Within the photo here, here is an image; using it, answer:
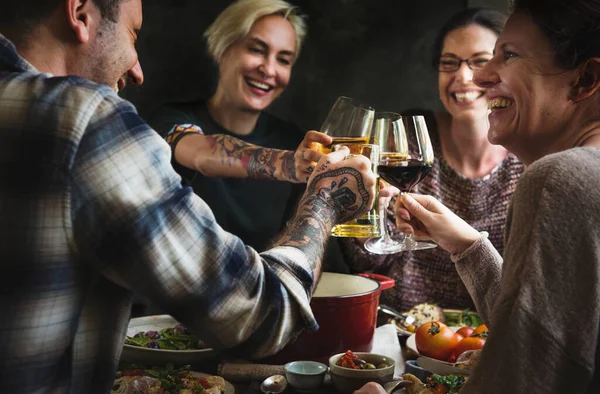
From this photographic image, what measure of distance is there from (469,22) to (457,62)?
0.64 feet

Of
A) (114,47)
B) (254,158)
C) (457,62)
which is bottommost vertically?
(254,158)

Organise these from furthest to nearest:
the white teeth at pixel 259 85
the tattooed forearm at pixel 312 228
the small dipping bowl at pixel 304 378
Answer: the white teeth at pixel 259 85 < the small dipping bowl at pixel 304 378 < the tattooed forearm at pixel 312 228

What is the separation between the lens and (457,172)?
285 centimetres

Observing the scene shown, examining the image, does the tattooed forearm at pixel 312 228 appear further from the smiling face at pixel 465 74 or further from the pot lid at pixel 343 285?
the smiling face at pixel 465 74

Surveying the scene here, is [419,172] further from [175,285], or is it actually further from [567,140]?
[175,285]

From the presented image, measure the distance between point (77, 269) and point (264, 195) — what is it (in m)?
1.41

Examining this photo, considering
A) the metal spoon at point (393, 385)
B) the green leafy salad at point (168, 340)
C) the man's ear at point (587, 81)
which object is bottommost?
the green leafy salad at point (168, 340)

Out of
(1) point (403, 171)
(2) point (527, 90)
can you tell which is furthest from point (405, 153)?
(2) point (527, 90)

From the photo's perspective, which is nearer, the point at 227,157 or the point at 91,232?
the point at 91,232

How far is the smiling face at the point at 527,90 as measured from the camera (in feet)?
4.30

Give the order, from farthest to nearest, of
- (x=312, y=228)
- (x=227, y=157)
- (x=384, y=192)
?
(x=227, y=157)
(x=384, y=192)
(x=312, y=228)

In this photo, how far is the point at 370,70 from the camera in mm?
2730

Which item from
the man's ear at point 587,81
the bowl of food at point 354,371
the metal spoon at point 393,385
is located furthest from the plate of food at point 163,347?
the man's ear at point 587,81

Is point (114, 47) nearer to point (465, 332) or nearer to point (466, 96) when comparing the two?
point (465, 332)
